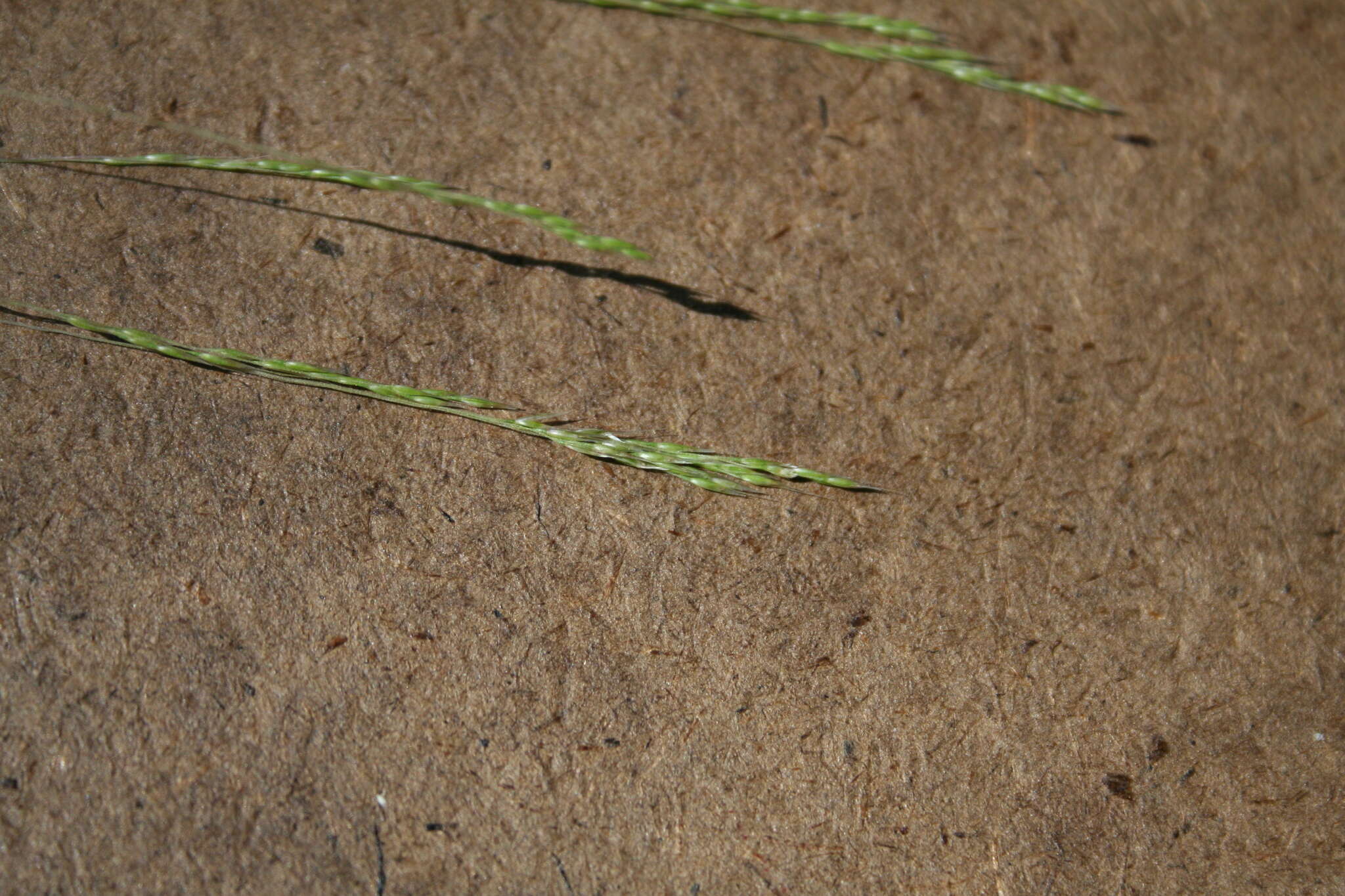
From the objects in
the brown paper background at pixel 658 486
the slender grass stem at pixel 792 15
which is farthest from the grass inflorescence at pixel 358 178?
the slender grass stem at pixel 792 15

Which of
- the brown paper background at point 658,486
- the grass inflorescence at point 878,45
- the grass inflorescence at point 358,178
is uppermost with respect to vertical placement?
the grass inflorescence at point 878,45

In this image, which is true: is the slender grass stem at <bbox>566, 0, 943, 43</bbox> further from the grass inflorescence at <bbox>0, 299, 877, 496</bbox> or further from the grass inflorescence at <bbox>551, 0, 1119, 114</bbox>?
the grass inflorescence at <bbox>0, 299, 877, 496</bbox>

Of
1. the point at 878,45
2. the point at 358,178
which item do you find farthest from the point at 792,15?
the point at 358,178

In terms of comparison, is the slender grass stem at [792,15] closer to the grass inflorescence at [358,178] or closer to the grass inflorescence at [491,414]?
the grass inflorescence at [358,178]

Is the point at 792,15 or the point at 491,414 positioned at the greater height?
the point at 792,15

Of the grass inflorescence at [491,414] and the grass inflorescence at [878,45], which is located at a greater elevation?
the grass inflorescence at [878,45]

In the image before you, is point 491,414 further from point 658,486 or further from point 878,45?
point 878,45

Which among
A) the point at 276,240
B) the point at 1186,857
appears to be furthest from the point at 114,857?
the point at 1186,857
